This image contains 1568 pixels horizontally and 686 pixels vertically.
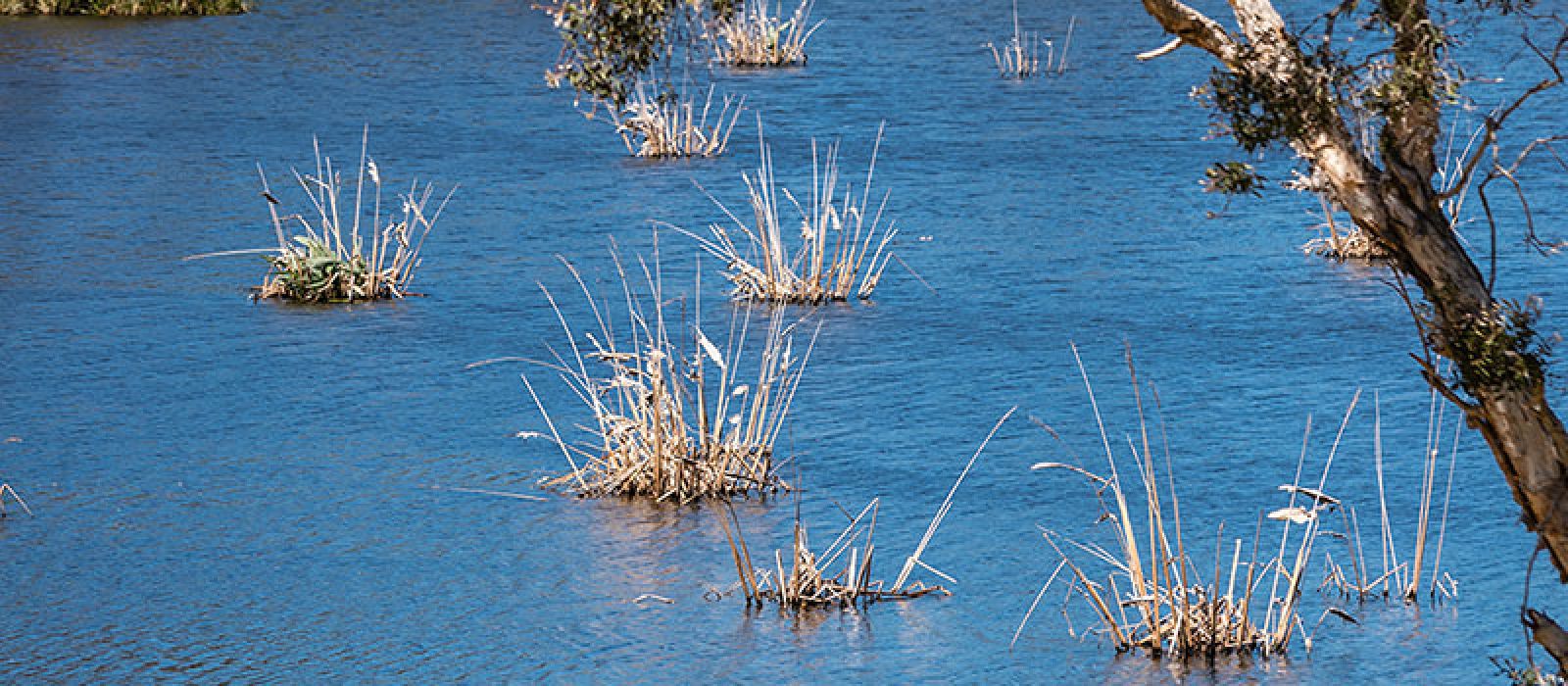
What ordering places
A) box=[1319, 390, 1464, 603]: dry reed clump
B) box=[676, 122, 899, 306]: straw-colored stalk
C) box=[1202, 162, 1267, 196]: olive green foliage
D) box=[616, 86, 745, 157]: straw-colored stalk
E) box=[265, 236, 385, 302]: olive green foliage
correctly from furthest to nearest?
box=[616, 86, 745, 157]: straw-colored stalk < box=[265, 236, 385, 302]: olive green foliage < box=[676, 122, 899, 306]: straw-colored stalk < box=[1319, 390, 1464, 603]: dry reed clump < box=[1202, 162, 1267, 196]: olive green foliage

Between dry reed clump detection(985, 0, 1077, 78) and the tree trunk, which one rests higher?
the tree trunk

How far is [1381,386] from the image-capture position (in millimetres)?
9812

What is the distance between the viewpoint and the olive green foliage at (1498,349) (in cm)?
483

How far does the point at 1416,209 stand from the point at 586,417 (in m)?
4.93

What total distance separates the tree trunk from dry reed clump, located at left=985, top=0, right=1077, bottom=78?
16.0 meters

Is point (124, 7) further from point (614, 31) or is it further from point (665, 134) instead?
point (614, 31)

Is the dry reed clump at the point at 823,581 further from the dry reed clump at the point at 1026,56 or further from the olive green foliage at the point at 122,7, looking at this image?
the olive green foliage at the point at 122,7

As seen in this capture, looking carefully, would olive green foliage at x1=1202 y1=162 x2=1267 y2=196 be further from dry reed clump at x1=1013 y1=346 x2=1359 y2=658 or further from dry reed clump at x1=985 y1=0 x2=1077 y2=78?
dry reed clump at x1=985 y1=0 x2=1077 y2=78

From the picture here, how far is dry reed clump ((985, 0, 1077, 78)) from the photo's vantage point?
21.6 m

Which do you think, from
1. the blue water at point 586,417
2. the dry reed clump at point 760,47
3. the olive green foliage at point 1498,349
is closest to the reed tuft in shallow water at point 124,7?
the dry reed clump at point 760,47

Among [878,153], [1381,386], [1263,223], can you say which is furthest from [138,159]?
[1381,386]

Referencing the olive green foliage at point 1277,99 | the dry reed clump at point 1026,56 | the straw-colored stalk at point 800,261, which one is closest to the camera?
the olive green foliage at point 1277,99

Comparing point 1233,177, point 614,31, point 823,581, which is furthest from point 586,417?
point 1233,177

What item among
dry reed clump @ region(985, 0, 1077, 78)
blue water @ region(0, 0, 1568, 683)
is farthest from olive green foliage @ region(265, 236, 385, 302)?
dry reed clump @ region(985, 0, 1077, 78)
